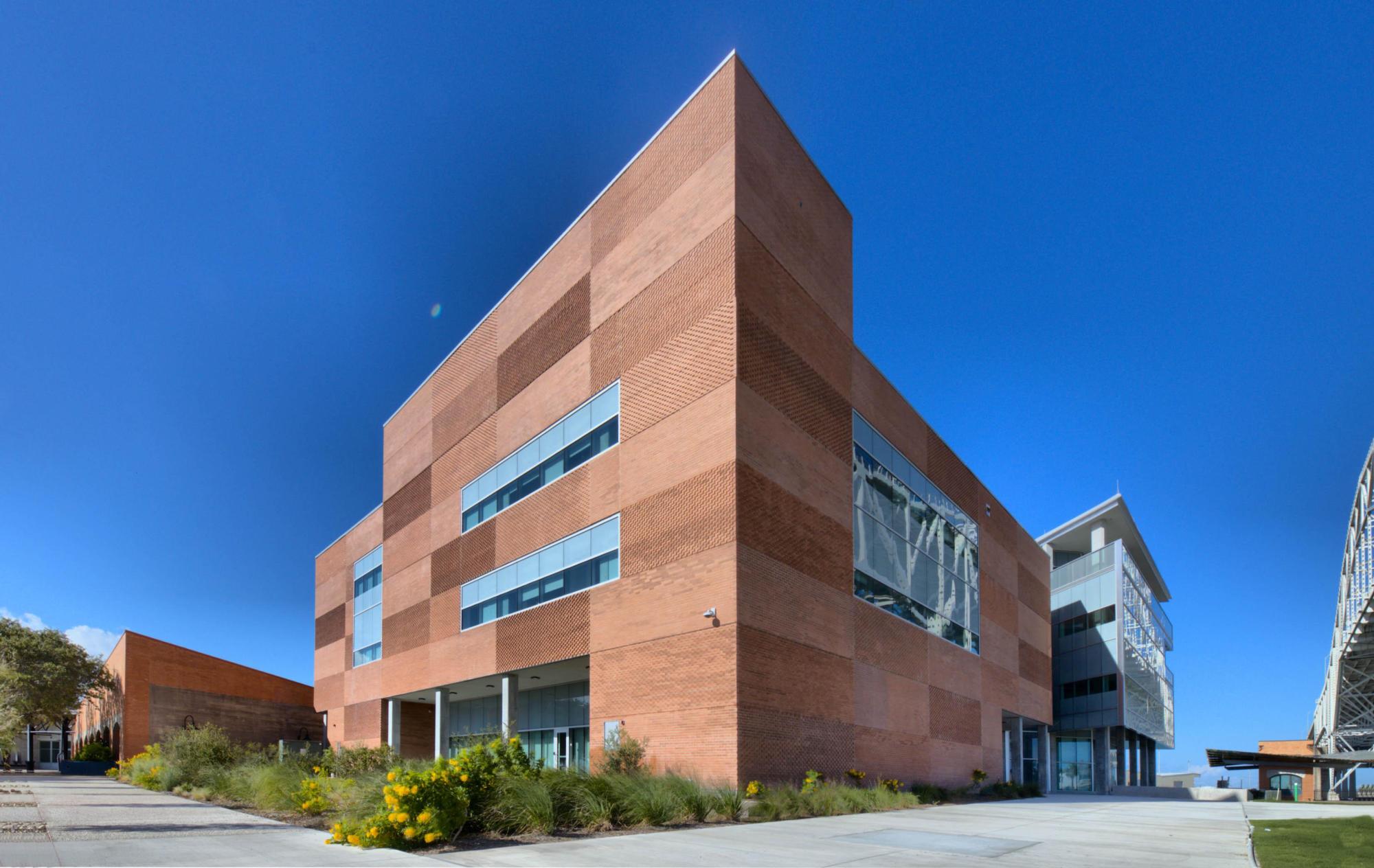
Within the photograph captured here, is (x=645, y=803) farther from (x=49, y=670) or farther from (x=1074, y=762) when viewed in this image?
(x=49, y=670)

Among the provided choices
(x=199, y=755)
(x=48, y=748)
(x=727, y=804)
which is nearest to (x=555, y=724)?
(x=199, y=755)

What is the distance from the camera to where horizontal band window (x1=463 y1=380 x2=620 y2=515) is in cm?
2686

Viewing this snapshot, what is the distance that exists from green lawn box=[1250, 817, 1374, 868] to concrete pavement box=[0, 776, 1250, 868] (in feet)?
1.43

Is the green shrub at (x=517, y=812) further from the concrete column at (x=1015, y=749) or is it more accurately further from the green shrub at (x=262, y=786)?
the concrete column at (x=1015, y=749)

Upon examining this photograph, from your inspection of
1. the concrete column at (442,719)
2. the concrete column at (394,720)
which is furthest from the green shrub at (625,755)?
the concrete column at (394,720)

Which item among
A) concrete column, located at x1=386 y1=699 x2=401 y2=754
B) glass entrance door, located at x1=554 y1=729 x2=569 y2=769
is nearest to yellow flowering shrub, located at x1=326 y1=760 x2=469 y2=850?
glass entrance door, located at x1=554 y1=729 x2=569 y2=769

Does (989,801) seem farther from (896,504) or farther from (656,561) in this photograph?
(656,561)

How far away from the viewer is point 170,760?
3011 cm

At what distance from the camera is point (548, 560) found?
28.7 metres

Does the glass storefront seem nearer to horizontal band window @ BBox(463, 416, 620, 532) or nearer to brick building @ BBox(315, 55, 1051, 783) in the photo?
brick building @ BBox(315, 55, 1051, 783)

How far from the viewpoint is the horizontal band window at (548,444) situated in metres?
26.9

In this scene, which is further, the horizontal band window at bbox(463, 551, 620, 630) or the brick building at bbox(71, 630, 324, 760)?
the brick building at bbox(71, 630, 324, 760)

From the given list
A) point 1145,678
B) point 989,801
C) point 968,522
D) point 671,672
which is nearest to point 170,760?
point 671,672

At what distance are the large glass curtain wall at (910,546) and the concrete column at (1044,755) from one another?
57.7 ft
